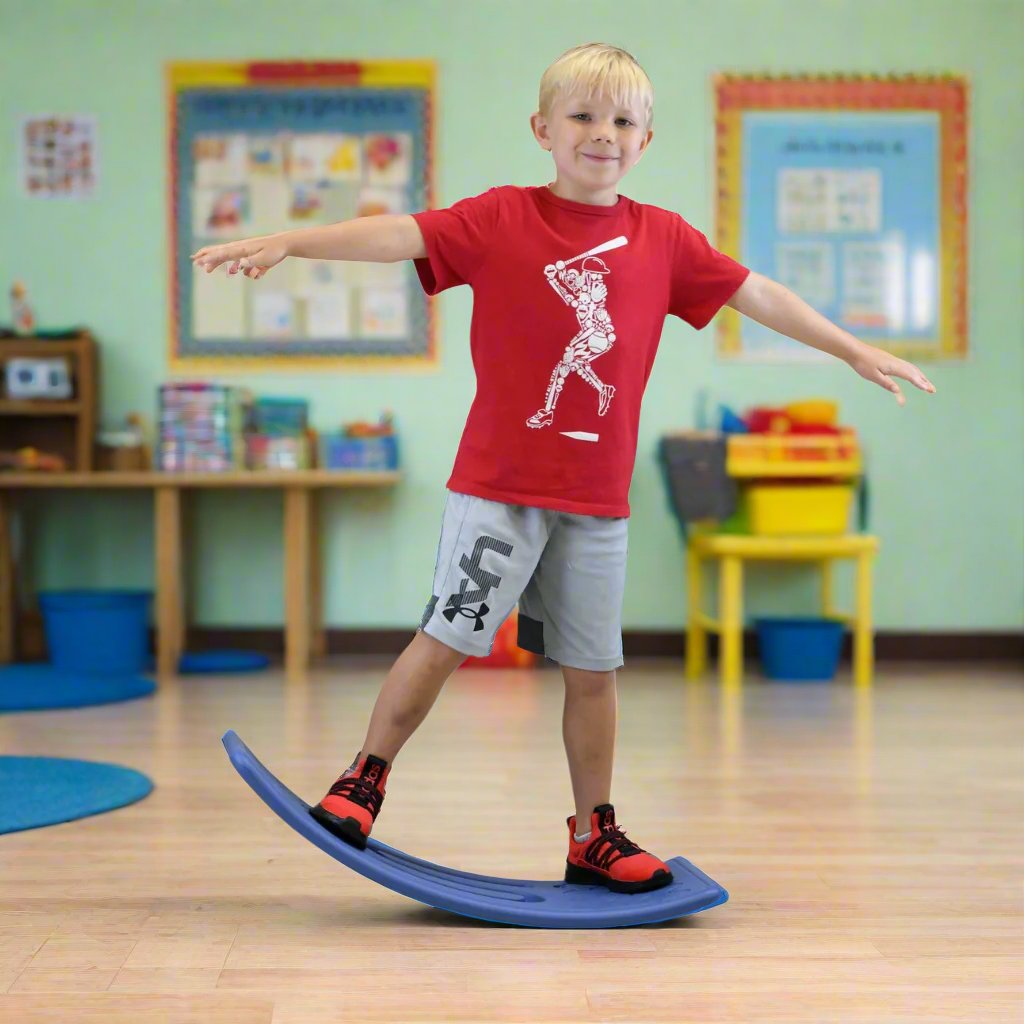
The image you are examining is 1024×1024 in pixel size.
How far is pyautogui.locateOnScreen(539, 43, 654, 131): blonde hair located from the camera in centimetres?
155

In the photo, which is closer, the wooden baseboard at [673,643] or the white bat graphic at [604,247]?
the white bat graphic at [604,247]

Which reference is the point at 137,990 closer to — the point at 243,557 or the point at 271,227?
the point at 243,557

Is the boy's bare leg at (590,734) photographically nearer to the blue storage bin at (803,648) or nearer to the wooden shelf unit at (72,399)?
the blue storage bin at (803,648)

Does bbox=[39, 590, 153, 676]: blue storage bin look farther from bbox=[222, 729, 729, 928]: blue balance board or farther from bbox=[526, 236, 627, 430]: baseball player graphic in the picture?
bbox=[526, 236, 627, 430]: baseball player graphic

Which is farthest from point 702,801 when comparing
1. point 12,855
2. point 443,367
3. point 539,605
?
point 443,367

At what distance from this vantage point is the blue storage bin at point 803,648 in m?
3.83

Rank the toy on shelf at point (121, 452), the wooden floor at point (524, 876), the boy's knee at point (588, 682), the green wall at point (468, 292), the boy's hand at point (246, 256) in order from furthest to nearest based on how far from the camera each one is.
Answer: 1. the green wall at point (468, 292)
2. the toy on shelf at point (121, 452)
3. the boy's knee at point (588, 682)
4. the boy's hand at point (246, 256)
5. the wooden floor at point (524, 876)

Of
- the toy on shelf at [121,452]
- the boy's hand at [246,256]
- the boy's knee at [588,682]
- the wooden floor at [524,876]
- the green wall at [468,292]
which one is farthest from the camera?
the green wall at [468,292]

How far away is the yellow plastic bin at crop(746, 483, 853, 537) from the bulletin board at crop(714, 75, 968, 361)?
618 millimetres

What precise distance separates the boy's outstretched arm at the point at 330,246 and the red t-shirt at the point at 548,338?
0.03m

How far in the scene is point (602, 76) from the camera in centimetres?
155

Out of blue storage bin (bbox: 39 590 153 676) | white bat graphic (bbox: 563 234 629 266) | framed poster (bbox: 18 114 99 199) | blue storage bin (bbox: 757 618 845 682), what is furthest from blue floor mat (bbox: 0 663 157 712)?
white bat graphic (bbox: 563 234 629 266)

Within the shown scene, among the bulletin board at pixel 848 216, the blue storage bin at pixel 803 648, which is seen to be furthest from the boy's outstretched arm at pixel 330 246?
the bulletin board at pixel 848 216

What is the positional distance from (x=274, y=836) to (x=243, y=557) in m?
2.42
